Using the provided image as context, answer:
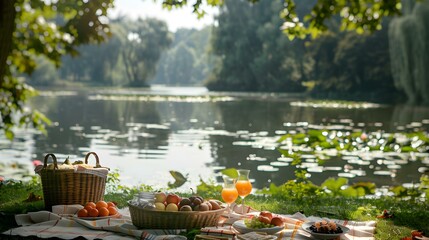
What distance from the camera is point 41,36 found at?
9.26 m

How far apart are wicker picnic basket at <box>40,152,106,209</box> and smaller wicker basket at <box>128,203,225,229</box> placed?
3.55ft

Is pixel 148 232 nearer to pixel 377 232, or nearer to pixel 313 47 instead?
pixel 377 232

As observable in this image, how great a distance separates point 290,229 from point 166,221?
114 cm

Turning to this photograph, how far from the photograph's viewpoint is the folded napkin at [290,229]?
4.93 metres

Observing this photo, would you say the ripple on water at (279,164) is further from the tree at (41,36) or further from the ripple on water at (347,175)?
the tree at (41,36)

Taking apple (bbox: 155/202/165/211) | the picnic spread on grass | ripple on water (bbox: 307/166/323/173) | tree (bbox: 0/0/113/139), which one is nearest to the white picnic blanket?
the picnic spread on grass

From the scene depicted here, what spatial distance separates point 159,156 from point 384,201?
742 cm

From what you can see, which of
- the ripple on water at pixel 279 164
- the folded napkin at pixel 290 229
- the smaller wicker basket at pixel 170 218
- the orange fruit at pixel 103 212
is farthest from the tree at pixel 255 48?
the smaller wicker basket at pixel 170 218

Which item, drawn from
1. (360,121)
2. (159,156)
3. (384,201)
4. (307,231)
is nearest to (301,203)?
(384,201)

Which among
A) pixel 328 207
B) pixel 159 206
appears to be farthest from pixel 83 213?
pixel 328 207

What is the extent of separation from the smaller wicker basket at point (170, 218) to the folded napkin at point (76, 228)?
0.10 meters

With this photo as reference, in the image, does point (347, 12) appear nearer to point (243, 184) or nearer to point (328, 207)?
point (328, 207)

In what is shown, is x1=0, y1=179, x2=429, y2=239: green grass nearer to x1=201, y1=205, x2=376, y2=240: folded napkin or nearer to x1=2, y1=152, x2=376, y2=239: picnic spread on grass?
x1=201, y1=205, x2=376, y2=240: folded napkin

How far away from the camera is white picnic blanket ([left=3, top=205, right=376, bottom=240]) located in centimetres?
508
